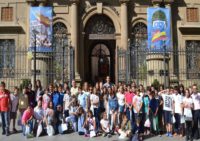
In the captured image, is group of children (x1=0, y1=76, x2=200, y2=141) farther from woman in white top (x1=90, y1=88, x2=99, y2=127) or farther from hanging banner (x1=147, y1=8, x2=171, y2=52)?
hanging banner (x1=147, y1=8, x2=171, y2=52)

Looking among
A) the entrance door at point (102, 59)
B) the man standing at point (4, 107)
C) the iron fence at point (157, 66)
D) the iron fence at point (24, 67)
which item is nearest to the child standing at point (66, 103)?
the man standing at point (4, 107)

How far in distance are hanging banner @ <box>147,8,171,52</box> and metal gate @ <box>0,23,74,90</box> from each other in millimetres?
6336

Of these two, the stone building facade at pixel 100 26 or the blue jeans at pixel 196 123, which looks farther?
the stone building facade at pixel 100 26

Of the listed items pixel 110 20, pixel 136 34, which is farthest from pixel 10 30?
pixel 136 34

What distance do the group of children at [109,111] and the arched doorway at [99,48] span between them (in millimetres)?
13471

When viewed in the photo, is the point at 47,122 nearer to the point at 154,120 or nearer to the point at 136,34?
the point at 154,120

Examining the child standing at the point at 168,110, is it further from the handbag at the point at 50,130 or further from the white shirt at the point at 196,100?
the handbag at the point at 50,130

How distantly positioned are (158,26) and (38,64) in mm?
9883

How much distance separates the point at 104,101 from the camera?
50.8 ft

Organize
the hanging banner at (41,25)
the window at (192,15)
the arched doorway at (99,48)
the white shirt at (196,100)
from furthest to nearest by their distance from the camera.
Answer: the window at (192,15), the arched doorway at (99,48), the hanging banner at (41,25), the white shirt at (196,100)

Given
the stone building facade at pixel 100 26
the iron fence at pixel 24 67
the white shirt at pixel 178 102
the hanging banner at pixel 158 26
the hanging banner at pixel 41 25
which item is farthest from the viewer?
the stone building facade at pixel 100 26

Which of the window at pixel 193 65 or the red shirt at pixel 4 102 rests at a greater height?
the window at pixel 193 65

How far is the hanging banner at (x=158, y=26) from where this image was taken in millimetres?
26891

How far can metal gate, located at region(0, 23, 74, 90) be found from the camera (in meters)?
22.5
